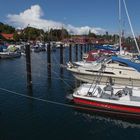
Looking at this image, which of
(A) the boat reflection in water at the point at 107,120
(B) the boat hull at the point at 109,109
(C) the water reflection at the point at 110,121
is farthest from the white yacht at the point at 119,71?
(C) the water reflection at the point at 110,121

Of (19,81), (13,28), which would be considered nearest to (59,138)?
(19,81)

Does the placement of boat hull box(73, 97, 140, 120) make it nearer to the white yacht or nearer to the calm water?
the calm water

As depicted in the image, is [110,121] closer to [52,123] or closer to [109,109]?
[109,109]

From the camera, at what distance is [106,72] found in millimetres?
32688

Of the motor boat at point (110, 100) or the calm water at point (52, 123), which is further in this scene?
the motor boat at point (110, 100)

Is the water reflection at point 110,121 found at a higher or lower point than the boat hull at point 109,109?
lower

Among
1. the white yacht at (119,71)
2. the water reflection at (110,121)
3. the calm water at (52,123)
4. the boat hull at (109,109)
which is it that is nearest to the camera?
the calm water at (52,123)

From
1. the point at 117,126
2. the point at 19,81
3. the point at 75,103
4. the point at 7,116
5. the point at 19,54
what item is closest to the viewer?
the point at 117,126

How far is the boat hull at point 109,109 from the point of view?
2352 cm

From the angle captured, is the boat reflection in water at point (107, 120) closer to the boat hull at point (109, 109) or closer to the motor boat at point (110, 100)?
the boat hull at point (109, 109)

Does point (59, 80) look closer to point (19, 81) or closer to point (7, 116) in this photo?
point (19, 81)

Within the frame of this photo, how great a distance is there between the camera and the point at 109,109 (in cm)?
2430

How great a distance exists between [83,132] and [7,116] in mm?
6941

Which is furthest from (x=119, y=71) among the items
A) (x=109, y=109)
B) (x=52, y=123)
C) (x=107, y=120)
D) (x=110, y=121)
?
(x=52, y=123)
